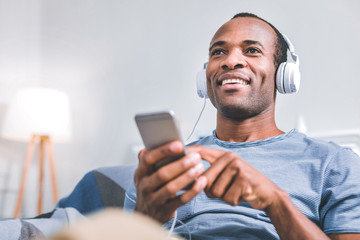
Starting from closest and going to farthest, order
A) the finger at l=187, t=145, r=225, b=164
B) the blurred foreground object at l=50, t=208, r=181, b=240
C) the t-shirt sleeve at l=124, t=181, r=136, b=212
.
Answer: the blurred foreground object at l=50, t=208, r=181, b=240, the finger at l=187, t=145, r=225, b=164, the t-shirt sleeve at l=124, t=181, r=136, b=212

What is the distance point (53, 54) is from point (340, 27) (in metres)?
2.02

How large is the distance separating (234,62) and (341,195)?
1.60 ft

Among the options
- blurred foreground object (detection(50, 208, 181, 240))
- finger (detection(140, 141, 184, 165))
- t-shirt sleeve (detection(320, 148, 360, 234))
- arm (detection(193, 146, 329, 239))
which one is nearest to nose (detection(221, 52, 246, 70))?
t-shirt sleeve (detection(320, 148, 360, 234))

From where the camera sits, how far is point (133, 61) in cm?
252

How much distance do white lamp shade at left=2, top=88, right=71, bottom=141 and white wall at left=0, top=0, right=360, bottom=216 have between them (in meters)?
0.30

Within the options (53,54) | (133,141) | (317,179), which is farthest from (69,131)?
(317,179)

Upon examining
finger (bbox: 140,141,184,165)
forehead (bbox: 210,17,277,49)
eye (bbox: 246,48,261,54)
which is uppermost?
forehead (bbox: 210,17,277,49)

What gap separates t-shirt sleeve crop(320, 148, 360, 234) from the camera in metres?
0.80

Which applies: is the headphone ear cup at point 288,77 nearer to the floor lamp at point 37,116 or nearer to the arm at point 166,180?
the arm at point 166,180

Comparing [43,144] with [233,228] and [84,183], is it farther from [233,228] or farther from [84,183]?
[233,228]

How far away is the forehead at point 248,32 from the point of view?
3.86 feet

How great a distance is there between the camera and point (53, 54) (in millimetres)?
2844

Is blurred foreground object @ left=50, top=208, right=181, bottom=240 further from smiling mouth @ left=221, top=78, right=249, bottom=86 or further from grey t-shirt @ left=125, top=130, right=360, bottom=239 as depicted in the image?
smiling mouth @ left=221, top=78, right=249, bottom=86

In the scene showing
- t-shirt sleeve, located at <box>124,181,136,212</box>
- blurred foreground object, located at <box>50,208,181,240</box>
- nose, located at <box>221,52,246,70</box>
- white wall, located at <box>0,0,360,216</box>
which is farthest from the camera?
white wall, located at <box>0,0,360,216</box>
